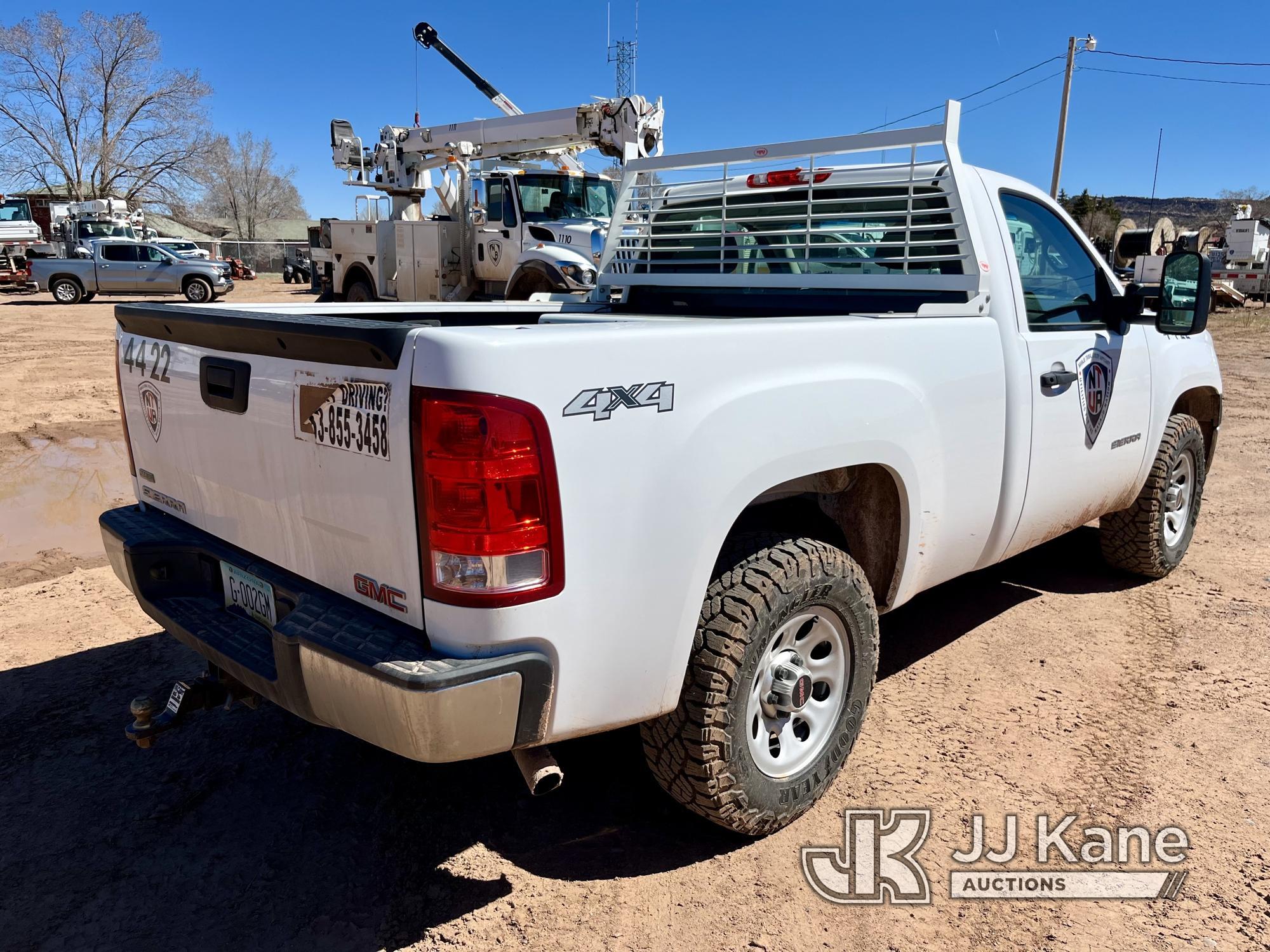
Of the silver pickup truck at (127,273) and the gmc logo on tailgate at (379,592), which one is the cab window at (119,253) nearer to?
the silver pickup truck at (127,273)

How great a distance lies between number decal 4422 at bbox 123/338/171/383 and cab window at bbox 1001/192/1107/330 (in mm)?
3081

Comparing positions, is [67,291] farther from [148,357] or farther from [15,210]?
[148,357]

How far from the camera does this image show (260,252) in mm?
52188

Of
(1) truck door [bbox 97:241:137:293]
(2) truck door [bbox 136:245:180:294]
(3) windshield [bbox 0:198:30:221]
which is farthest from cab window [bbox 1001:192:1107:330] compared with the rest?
(3) windshield [bbox 0:198:30:221]

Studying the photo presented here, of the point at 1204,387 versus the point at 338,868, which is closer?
the point at 338,868

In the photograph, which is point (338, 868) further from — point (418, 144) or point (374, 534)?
point (418, 144)

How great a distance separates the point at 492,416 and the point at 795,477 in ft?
3.44

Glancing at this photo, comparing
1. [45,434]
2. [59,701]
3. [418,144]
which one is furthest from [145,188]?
[59,701]

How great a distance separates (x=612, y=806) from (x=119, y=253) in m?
29.1

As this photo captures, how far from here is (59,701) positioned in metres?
3.81

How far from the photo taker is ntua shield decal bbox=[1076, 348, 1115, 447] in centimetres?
391

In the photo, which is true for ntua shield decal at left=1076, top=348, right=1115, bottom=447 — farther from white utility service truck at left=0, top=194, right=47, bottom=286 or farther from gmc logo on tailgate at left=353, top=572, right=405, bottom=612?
white utility service truck at left=0, top=194, right=47, bottom=286

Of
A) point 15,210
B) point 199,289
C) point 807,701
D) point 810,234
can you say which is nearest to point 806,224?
point 810,234

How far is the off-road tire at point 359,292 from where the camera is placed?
19047 millimetres
